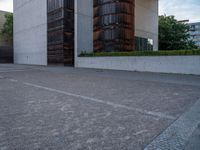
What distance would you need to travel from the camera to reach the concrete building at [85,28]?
19.3 metres

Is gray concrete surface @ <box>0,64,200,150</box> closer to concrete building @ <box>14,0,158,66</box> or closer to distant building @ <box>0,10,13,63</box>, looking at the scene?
concrete building @ <box>14,0,158,66</box>

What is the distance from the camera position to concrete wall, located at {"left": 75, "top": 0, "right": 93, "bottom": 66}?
19.8m

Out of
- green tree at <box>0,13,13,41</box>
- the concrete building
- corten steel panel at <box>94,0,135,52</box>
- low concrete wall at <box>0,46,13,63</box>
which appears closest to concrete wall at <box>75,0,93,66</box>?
the concrete building

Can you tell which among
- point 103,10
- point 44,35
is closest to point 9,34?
point 44,35

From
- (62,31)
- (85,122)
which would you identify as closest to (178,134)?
(85,122)

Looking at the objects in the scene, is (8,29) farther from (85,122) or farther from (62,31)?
(85,122)

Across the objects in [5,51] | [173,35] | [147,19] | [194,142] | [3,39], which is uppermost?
[147,19]

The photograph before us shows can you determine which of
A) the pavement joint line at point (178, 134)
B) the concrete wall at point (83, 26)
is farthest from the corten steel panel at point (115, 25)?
the pavement joint line at point (178, 134)

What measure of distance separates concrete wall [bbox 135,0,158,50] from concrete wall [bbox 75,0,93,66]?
256 inches

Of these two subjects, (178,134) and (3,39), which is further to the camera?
(3,39)

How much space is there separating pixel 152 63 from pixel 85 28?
407 inches

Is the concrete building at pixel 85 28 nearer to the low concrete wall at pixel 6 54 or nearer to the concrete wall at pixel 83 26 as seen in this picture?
the concrete wall at pixel 83 26

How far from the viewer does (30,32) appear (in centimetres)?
2700

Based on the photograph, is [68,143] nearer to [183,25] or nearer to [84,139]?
[84,139]
